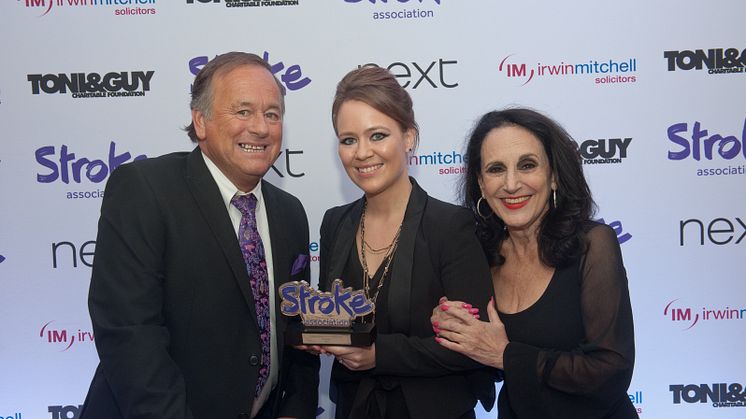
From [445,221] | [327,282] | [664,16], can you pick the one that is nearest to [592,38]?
[664,16]

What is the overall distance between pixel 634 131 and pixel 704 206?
2.03ft

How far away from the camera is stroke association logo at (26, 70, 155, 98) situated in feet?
11.3

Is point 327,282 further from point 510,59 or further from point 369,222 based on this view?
point 510,59

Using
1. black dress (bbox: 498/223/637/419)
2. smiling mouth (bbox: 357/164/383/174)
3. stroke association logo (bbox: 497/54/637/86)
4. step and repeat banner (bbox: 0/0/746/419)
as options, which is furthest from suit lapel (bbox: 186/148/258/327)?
stroke association logo (bbox: 497/54/637/86)

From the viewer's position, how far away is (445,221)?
7.14 feet

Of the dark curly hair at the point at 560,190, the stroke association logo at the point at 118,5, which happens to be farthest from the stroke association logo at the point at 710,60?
the stroke association logo at the point at 118,5

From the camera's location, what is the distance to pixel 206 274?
6.53 feet

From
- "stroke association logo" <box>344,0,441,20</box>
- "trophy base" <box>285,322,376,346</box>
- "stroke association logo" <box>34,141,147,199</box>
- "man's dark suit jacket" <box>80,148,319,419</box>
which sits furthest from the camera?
"stroke association logo" <box>34,141,147,199</box>

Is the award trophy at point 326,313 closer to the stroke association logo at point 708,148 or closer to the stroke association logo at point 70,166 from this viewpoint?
the stroke association logo at point 70,166

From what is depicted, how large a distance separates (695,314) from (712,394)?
0.50m

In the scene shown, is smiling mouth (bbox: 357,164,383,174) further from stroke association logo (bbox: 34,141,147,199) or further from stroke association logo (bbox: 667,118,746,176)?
stroke association logo (bbox: 667,118,746,176)

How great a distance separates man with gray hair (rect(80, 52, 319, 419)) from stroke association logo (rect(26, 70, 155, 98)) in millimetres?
A: 1417

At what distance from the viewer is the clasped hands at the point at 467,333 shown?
6.65 ft

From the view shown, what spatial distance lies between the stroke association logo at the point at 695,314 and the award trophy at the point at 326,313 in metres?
2.34
